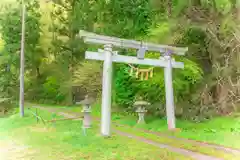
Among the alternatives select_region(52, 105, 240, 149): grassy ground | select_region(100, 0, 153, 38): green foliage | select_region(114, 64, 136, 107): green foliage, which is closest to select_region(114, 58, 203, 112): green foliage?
select_region(114, 64, 136, 107): green foliage

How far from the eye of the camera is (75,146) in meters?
8.26

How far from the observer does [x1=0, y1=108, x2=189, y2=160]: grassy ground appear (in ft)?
23.8

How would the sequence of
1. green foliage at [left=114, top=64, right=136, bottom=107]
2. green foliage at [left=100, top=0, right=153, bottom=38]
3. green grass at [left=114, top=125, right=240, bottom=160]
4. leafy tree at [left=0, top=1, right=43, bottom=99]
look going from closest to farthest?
1. green grass at [left=114, top=125, right=240, bottom=160]
2. green foliage at [left=114, top=64, right=136, bottom=107]
3. green foliage at [left=100, top=0, right=153, bottom=38]
4. leafy tree at [left=0, top=1, right=43, bottom=99]

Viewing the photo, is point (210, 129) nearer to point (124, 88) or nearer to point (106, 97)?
point (106, 97)

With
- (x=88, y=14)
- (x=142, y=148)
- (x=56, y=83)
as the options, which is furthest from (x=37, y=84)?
(x=142, y=148)

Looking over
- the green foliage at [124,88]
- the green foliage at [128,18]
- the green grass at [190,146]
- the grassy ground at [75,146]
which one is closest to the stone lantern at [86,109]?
the grassy ground at [75,146]

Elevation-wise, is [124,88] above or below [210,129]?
above

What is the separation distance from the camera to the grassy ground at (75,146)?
7258 mm

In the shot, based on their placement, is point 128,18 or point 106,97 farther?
Result: point 128,18

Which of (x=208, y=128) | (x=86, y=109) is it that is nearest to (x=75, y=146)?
(x=86, y=109)

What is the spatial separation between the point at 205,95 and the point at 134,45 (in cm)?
481

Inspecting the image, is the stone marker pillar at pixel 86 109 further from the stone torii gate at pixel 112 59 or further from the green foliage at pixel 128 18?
the green foliage at pixel 128 18

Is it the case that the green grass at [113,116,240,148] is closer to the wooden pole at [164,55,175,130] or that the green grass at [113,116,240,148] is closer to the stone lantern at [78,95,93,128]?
the wooden pole at [164,55,175,130]

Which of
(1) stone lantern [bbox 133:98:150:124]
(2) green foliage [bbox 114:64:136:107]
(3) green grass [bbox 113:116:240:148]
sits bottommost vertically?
(3) green grass [bbox 113:116:240:148]
